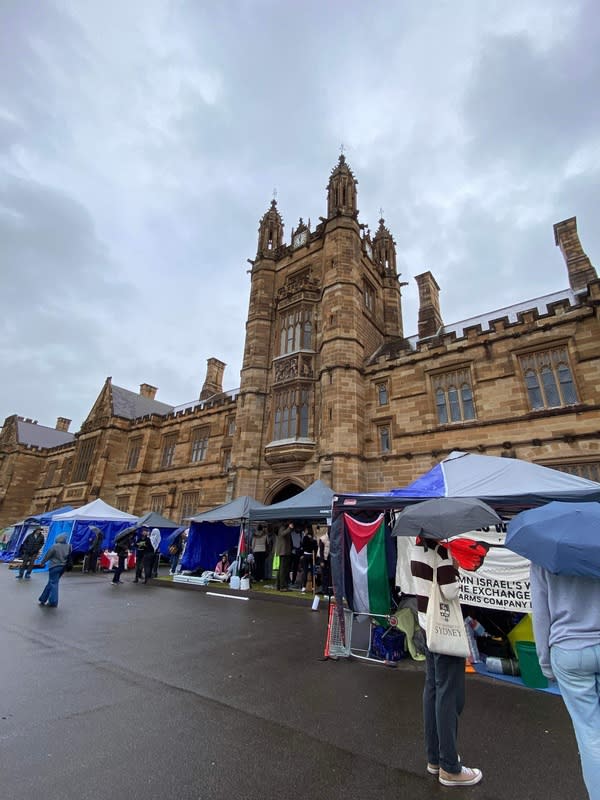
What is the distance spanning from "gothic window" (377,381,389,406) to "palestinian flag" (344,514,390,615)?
11.1 m

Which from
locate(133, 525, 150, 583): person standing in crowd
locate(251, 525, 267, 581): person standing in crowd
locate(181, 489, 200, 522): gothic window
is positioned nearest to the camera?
locate(133, 525, 150, 583): person standing in crowd

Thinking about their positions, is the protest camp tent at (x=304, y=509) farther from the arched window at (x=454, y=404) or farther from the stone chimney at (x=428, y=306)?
the stone chimney at (x=428, y=306)

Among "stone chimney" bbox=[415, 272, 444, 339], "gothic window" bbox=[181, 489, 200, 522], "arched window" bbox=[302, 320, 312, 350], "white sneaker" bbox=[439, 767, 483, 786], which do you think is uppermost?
"stone chimney" bbox=[415, 272, 444, 339]

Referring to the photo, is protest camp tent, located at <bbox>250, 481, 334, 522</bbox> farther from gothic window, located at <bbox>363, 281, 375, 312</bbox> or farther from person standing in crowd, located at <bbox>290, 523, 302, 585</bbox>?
gothic window, located at <bbox>363, 281, 375, 312</bbox>

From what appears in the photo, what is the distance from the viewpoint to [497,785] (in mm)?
3053

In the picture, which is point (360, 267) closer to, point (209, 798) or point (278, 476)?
point (278, 476)

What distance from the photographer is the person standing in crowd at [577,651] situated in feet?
7.51

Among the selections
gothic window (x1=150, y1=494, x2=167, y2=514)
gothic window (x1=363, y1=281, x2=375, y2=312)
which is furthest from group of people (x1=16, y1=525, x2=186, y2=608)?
gothic window (x1=363, y1=281, x2=375, y2=312)

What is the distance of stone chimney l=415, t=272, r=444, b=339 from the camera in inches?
832

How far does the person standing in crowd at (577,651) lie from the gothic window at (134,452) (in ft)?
102

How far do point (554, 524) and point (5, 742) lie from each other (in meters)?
5.15

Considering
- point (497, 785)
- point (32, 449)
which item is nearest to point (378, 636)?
point (497, 785)

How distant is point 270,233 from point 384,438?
18647mm

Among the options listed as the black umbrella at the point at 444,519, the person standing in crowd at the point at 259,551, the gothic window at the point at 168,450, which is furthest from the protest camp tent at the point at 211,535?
the gothic window at the point at 168,450
